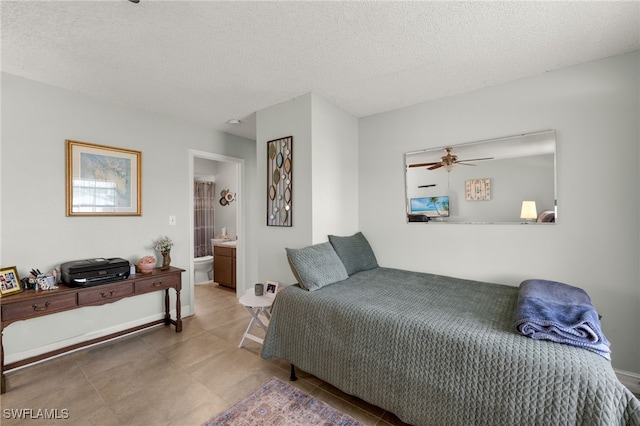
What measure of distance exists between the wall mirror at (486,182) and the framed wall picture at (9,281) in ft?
11.5

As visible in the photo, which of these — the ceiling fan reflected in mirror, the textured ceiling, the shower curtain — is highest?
the textured ceiling

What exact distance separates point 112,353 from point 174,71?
2553mm

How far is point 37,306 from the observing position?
85.0 inches

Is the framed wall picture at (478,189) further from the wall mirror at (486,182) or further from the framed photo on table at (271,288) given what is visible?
the framed photo on table at (271,288)

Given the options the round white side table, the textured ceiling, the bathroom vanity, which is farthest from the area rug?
the bathroom vanity

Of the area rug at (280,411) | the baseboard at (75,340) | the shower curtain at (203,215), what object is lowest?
the area rug at (280,411)

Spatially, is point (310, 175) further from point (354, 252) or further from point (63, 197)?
point (63, 197)

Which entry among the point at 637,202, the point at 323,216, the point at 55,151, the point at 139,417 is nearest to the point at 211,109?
the point at 55,151

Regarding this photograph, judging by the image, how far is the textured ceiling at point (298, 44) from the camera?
1615mm

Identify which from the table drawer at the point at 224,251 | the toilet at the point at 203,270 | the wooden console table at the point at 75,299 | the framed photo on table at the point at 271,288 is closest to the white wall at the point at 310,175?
the framed photo on table at the point at 271,288

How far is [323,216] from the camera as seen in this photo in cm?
288

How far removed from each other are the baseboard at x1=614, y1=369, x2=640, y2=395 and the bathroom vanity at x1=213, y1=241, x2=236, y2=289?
4.41 metres

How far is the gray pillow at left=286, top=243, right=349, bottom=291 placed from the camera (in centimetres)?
224

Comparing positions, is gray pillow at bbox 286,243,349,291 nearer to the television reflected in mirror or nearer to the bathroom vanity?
the television reflected in mirror
